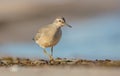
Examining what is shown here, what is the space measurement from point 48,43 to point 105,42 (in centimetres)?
72

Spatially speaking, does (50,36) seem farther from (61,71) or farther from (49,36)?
(61,71)

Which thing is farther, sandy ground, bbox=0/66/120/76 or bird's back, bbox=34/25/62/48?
bird's back, bbox=34/25/62/48

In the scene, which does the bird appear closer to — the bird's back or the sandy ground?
the bird's back

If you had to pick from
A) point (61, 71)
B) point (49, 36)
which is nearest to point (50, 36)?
point (49, 36)

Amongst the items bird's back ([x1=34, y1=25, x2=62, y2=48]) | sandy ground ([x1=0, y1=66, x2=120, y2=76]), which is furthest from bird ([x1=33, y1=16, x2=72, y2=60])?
sandy ground ([x1=0, y1=66, x2=120, y2=76])

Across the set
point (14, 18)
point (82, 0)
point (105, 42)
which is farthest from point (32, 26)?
point (105, 42)

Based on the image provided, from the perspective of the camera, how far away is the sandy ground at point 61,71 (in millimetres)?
840

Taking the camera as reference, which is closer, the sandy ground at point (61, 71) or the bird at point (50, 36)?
the sandy ground at point (61, 71)

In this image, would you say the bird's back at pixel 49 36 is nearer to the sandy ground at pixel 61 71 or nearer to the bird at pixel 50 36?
the bird at pixel 50 36

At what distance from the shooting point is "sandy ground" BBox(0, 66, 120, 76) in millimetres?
840

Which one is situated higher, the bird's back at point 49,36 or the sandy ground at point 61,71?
the bird's back at point 49,36

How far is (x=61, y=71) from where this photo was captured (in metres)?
0.86

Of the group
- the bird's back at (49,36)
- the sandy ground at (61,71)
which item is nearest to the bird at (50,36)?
the bird's back at (49,36)

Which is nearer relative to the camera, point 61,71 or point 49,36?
point 61,71
